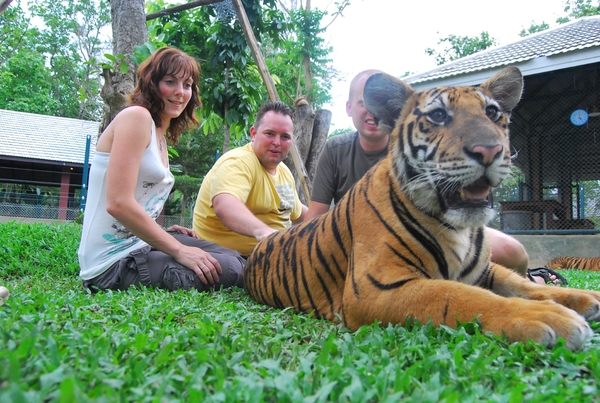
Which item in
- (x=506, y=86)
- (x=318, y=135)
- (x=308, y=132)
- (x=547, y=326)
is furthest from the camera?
(x=318, y=135)

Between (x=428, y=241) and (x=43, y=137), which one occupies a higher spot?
(x=43, y=137)

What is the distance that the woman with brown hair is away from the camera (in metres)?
3.08

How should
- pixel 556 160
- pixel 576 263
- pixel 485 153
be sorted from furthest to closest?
1. pixel 556 160
2. pixel 576 263
3. pixel 485 153

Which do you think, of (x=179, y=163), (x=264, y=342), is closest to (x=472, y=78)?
(x=264, y=342)

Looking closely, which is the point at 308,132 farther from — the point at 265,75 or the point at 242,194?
the point at 242,194

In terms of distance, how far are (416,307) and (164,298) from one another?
1.61 metres

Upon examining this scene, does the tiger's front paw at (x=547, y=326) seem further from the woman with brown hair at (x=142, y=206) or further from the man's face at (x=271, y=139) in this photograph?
the man's face at (x=271, y=139)

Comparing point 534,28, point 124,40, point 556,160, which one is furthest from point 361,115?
point 534,28

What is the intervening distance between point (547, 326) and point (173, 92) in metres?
3.08

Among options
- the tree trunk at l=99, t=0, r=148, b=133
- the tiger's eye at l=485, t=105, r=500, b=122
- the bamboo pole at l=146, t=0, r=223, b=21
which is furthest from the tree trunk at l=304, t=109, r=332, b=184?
the tiger's eye at l=485, t=105, r=500, b=122

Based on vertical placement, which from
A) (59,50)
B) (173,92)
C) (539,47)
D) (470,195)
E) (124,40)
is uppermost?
(59,50)

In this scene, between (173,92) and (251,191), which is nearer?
(173,92)

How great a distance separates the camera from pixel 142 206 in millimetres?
3385

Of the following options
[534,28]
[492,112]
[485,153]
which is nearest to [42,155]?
[492,112]
